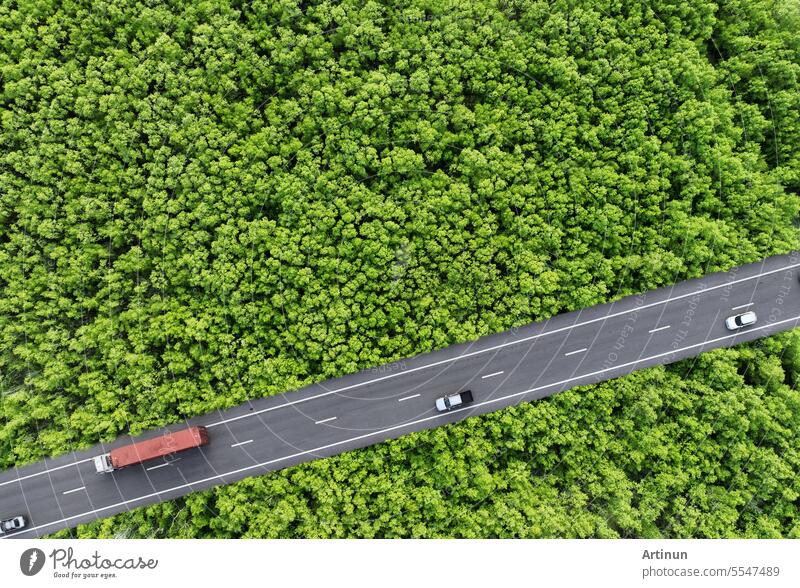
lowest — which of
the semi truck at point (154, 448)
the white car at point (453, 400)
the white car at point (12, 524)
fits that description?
the white car at point (12, 524)

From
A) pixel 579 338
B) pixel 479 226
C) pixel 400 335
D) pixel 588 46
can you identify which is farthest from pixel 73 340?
pixel 588 46

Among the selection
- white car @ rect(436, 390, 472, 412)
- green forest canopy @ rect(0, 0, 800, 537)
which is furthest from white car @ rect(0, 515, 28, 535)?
white car @ rect(436, 390, 472, 412)

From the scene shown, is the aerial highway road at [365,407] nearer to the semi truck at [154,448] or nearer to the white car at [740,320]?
the semi truck at [154,448]

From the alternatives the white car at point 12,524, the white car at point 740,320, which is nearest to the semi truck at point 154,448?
the white car at point 12,524

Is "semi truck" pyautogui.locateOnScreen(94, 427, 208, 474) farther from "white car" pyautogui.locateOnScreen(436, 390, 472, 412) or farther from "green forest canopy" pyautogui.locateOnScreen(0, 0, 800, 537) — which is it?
"white car" pyautogui.locateOnScreen(436, 390, 472, 412)

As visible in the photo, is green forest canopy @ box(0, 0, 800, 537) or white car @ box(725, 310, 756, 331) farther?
white car @ box(725, 310, 756, 331)

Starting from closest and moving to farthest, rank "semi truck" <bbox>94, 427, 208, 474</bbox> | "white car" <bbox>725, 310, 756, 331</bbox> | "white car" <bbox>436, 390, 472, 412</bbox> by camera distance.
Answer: "semi truck" <bbox>94, 427, 208, 474</bbox>, "white car" <bbox>436, 390, 472, 412</bbox>, "white car" <bbox>725, 310, 756, 331</bbox>
